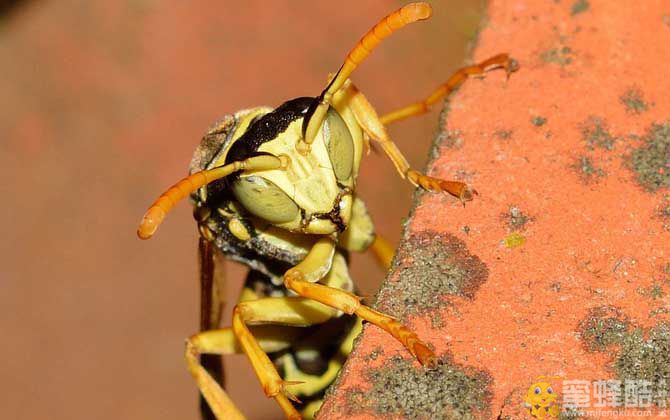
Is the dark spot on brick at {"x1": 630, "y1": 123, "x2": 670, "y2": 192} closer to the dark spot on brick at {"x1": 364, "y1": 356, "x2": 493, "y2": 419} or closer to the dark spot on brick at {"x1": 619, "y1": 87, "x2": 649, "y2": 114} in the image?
the dark spot on brick at {"x1": 619, "y1": 87, "x2": 649, "y2": 114}

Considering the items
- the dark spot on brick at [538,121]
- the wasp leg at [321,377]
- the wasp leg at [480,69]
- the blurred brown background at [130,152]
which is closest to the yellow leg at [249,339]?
the wasp leg at [321,377]

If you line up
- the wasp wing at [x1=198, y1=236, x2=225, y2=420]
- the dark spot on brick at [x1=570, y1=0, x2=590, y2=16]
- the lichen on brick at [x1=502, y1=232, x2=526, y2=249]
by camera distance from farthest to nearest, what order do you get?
the wasp wing at [x1=198, y1=236, x2=225, y2=420], the dark spot on brick at [x1=570, y1=0, x2=590, y2=16], the lichen on brick at [x1=502, y1=232, x2=526, y2=249]

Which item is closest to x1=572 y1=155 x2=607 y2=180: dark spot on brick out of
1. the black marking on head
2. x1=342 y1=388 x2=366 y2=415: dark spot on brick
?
the black marking on head

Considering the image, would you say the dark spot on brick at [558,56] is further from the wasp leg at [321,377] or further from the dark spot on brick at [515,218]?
the wasp leg at [321,377]

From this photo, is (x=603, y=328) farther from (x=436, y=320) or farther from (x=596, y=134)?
(x=596, y=134)

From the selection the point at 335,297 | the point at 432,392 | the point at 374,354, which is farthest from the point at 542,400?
the point at 335,297

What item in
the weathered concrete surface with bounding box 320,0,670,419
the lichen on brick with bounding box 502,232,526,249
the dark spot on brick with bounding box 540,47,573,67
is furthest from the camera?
the dark spot on brick with bounding box 540,47,573,67
